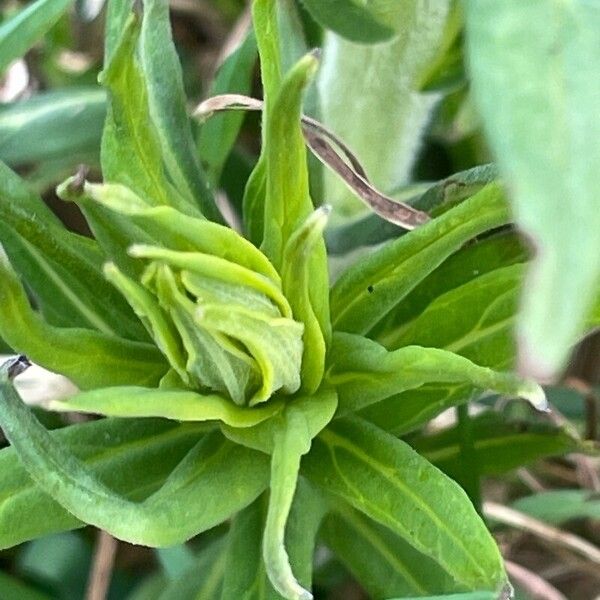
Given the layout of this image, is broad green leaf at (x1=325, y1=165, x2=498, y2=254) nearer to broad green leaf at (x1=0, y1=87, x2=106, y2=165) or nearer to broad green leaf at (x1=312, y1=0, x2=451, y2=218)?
broad green leaf at (x1=312, y1=0, x2=451, y2=218)

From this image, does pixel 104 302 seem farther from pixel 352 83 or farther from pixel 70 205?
pixel 70 205

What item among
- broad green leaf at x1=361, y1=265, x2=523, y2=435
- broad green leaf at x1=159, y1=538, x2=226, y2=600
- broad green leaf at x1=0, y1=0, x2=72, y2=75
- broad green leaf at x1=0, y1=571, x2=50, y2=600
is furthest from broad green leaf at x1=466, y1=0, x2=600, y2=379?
broad green leaf at x1=0, y1=571, x2=50, y2=600

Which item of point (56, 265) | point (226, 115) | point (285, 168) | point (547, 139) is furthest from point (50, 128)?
point (547, 139)

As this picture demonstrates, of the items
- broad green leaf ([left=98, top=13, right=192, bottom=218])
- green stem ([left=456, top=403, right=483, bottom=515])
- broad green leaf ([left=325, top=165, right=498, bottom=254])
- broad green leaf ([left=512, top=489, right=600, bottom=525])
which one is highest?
broad green leaf ([left=98, top=13, right=192, bottom=218])

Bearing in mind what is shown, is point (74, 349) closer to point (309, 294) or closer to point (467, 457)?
point (309, 294)

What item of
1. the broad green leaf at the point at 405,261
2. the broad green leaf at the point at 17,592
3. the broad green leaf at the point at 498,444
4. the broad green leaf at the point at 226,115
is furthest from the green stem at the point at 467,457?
the broad green leaf at the point at 17,592
